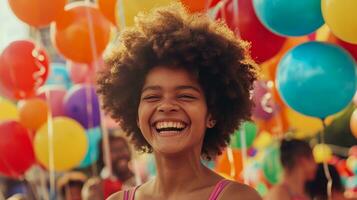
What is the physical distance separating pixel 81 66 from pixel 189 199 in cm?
279

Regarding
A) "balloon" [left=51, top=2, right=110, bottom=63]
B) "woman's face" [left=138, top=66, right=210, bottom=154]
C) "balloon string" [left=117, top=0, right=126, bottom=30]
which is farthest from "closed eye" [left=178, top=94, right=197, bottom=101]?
"balloon" [left=51, top=2, right=110, bottom=63]

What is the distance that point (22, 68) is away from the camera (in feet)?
13.7

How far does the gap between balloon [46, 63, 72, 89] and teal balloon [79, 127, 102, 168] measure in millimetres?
340

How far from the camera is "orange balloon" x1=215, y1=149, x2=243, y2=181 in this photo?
491 centimetres

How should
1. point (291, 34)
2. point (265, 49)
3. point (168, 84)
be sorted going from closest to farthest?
point (168, 84) < point (291, 34) < point (265, 49)

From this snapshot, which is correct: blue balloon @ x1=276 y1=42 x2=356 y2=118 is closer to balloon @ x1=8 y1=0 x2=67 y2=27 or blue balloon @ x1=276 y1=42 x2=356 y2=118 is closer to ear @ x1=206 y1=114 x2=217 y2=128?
balloon @ x1=8 y1=0 x2=67 y2=27

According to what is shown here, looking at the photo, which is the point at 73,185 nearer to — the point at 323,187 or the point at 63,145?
the point at 63,145

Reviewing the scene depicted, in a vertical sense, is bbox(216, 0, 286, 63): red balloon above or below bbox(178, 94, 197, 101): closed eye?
above

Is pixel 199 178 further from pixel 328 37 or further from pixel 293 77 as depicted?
pixel 328 37

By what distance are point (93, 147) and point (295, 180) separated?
58.3 inches

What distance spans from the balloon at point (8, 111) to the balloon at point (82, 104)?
1.14ft

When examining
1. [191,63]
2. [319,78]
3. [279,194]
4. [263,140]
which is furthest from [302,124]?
[191,63]

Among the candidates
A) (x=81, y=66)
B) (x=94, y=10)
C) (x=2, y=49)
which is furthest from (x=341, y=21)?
(x=81, y=66)

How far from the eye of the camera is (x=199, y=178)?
7.95ft
